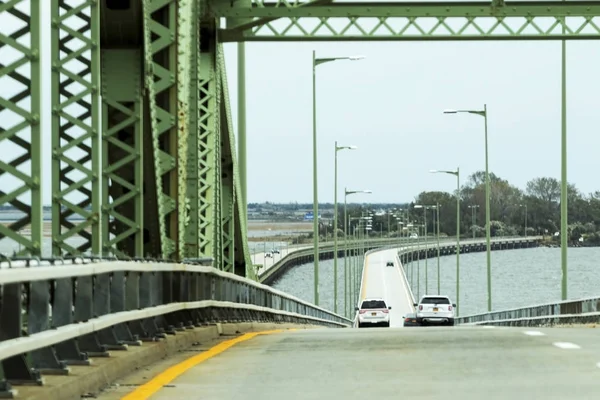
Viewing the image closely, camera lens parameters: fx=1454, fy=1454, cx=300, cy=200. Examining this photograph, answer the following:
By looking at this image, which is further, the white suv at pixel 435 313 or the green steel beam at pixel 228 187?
the white suv at pixel 435 313

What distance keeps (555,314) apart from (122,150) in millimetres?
24559

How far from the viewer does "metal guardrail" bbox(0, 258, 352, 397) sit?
27.7 ft

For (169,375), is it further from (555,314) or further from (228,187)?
(555,314)

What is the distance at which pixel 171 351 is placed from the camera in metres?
14.9

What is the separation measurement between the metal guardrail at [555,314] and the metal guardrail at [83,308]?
15.6 meters

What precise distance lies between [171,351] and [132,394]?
14.0 ft

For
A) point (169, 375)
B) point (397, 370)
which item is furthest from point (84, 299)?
point (397, 370)

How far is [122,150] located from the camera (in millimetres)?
16203

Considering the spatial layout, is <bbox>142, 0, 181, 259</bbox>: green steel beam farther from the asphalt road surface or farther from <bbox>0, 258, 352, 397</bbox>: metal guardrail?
the asphalt road surface

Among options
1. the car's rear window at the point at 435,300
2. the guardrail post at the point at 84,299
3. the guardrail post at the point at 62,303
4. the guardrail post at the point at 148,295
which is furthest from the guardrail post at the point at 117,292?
Result: the car's rear window at the point at 435,300

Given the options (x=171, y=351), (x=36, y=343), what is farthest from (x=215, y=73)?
(x=36, y=343)

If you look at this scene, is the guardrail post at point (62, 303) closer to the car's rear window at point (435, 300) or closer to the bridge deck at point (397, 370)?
the bridge deck at point (397, 370)

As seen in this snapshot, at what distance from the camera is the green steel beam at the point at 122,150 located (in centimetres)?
1540

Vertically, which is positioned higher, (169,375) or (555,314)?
(169,375)
